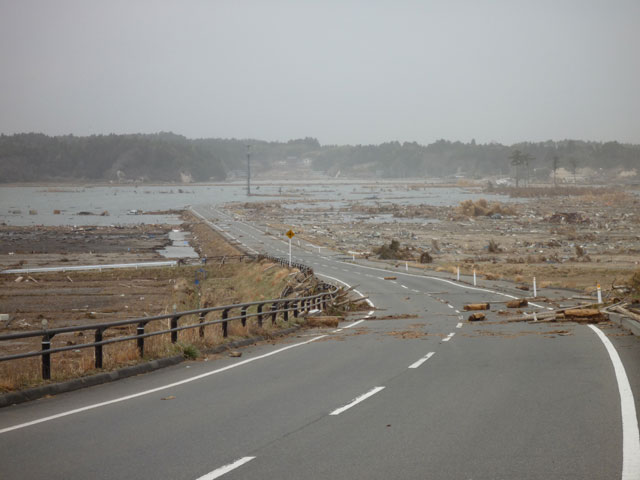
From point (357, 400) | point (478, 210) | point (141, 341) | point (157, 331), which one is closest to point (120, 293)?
point (157, 331)

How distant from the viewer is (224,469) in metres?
6.79

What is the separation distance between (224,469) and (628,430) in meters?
4.44

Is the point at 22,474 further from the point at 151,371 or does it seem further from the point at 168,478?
the point at 151,371

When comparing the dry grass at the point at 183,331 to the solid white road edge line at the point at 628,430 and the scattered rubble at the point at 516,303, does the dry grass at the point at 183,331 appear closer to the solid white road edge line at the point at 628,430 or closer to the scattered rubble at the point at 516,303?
the solid white road edge line at the point at 628,430

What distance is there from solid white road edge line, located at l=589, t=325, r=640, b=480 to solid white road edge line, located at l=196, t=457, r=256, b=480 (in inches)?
134

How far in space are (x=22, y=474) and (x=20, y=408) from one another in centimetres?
376

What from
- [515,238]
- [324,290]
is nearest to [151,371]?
[324,290]

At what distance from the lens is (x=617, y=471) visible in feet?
21.3

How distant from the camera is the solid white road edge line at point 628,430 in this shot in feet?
21.4

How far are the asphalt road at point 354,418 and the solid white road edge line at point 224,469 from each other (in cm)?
2

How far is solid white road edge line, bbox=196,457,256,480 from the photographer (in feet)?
21.4

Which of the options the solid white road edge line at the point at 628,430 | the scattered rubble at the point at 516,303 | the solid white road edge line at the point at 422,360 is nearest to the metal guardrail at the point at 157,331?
the solid white road edge line at the point at 422,360

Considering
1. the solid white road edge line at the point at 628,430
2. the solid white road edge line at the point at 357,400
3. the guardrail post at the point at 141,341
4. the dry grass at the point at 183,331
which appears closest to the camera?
the solid white road edge line at the point at 628,430

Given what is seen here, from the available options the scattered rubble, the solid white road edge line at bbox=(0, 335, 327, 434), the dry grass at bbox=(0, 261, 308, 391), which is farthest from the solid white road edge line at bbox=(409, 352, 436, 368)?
the scattered rubble
